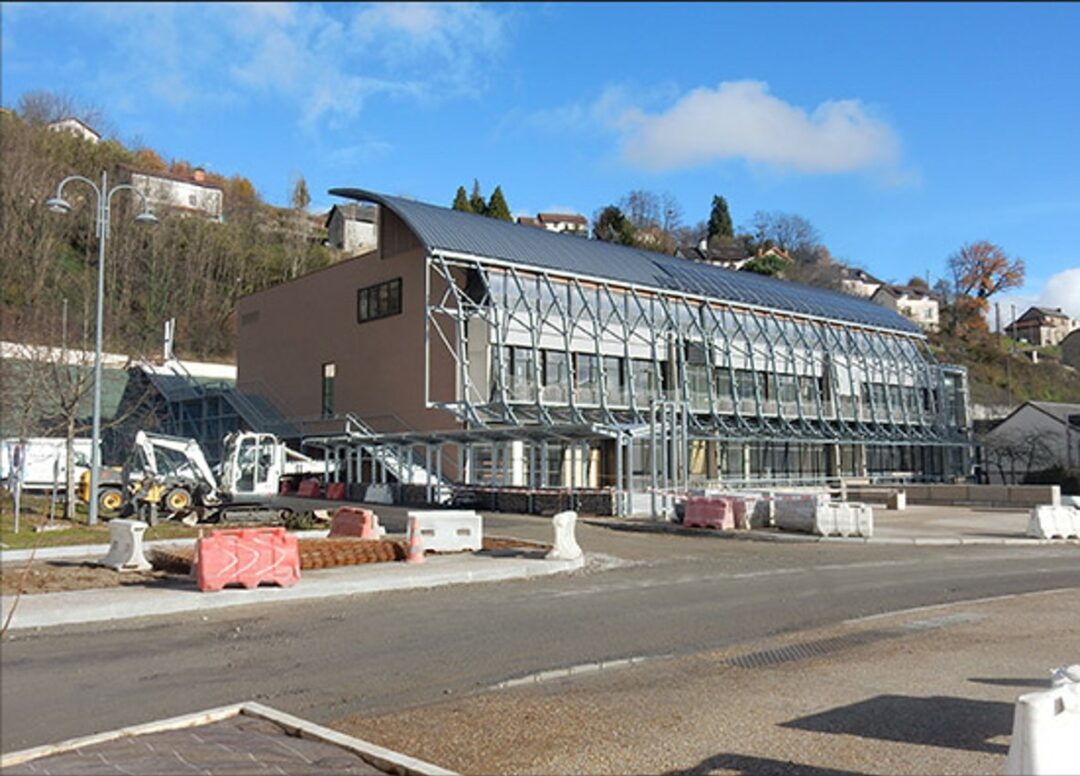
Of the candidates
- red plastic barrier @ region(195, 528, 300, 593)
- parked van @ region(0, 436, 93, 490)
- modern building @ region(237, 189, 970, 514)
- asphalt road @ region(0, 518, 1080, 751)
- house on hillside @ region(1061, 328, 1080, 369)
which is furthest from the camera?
modern building @ region(237, 189, 970, 514)

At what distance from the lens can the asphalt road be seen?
306 inches

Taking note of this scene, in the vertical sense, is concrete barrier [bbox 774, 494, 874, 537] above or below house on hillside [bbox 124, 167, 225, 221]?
below

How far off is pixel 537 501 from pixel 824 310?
35247 mm

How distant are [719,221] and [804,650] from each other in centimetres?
12101

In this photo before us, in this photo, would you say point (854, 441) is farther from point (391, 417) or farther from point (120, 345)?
point (120, 345)

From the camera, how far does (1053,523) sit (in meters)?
25.6

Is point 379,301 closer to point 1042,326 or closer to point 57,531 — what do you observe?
point 57,531

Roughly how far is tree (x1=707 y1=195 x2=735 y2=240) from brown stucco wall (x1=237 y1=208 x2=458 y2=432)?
3068 inches

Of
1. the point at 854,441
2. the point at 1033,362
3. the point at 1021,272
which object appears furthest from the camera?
the point at 854,441

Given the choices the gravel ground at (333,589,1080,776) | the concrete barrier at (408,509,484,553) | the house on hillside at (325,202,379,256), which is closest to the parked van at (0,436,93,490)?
the concrete barrier at (408,509,484,553)

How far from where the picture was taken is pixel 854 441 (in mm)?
58844

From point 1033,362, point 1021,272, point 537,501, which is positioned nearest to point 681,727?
point 1021,272

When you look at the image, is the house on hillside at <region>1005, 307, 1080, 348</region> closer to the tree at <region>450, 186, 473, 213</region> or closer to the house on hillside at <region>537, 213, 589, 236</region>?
the tree at <region>450, 186, 473, 213</region>

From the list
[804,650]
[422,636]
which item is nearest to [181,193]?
[422,636]
